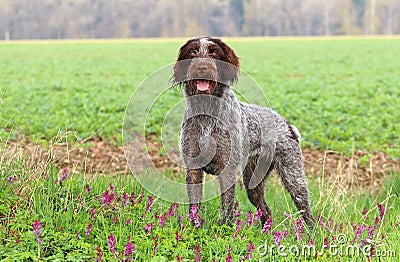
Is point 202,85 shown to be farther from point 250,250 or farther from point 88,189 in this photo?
point 250,250

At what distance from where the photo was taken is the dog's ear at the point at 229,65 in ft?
15.8

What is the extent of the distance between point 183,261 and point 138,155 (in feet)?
11.9

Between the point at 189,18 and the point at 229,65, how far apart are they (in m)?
76.6

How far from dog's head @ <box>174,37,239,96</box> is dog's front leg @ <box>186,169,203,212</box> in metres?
0.74

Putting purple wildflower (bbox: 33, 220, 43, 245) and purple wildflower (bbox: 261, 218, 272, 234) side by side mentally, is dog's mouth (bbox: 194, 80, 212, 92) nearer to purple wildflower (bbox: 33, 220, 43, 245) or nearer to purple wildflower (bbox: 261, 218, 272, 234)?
purple wildflower (bbox: 261, 218, 272, 234)

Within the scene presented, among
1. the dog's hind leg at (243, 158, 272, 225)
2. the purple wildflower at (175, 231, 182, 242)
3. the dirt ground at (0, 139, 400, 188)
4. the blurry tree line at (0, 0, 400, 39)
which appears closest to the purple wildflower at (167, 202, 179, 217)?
the purple wildflower at (175, 231, 182, 242)

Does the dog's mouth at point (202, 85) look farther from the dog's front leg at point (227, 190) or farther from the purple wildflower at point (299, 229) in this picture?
the purple wildflower at point (299, 229)

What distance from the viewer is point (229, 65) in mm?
4840

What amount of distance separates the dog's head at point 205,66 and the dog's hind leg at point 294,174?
3.33ft

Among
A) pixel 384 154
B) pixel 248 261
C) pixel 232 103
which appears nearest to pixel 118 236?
pixel 248 261

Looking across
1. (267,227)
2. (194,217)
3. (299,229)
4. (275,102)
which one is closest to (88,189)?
(194,217)

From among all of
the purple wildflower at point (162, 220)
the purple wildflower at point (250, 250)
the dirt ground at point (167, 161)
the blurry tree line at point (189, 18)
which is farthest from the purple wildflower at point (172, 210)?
the blurry tree line at point (189, 18)

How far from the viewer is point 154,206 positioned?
5.09 m

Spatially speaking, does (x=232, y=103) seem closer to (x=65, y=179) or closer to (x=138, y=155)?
(x=65, y=179)
